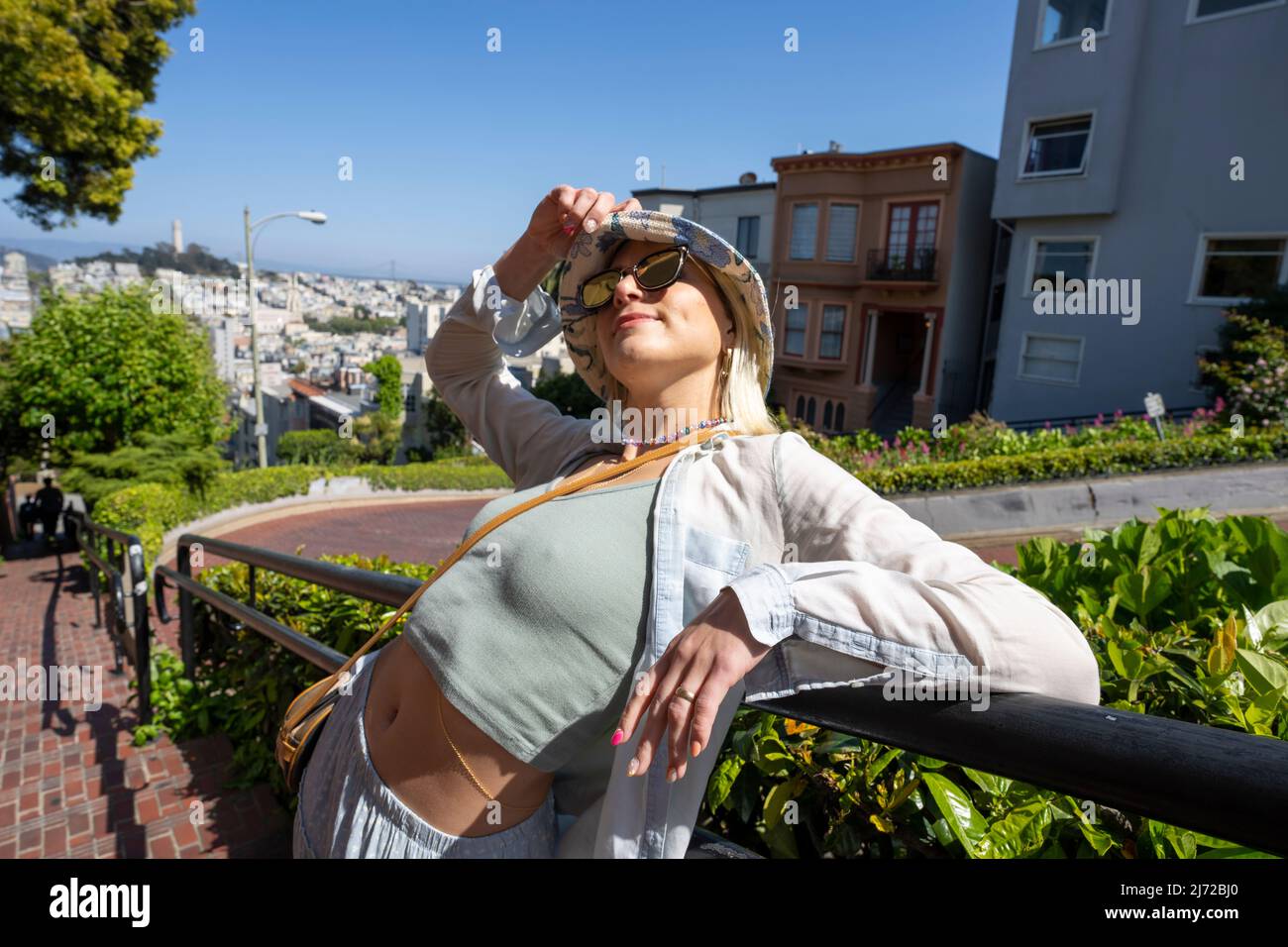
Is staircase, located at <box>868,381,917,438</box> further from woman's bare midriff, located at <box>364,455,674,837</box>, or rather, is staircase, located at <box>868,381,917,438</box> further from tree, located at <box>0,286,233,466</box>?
woman's bare midriff, located at <box>364,455,674,837</box>

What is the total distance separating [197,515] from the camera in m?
16.7

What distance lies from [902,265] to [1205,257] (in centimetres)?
864

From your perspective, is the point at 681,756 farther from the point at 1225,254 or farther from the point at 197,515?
the point at 1225,254

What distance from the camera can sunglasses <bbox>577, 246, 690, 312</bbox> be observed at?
1.61m

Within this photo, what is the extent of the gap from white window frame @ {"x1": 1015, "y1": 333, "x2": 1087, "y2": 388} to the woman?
20.6 m

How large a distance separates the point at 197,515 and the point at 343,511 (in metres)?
4.54

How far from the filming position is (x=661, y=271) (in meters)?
1.61

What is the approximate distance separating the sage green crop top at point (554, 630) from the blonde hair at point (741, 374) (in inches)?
13.8

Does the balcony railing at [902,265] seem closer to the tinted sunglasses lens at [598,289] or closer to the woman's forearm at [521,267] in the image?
the woman's forearm at [521,267]

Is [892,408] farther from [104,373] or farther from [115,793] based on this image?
[115,793]

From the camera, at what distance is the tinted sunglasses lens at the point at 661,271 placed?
63.1 inches

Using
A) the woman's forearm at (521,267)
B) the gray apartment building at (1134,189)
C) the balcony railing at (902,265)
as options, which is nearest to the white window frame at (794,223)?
the balcony railing at (902,265)

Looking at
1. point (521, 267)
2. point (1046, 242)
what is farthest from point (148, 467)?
point (1046, 242)
